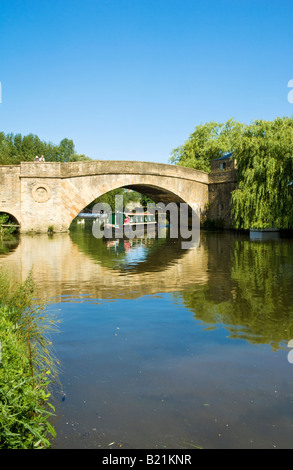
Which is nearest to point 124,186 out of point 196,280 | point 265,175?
point 265,175

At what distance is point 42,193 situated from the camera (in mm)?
22672

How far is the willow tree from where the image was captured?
2047 centimetres

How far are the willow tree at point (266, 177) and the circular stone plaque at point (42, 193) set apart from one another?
10517 mm

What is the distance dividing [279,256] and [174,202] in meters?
18.4

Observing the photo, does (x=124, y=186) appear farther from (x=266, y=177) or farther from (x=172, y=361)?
(x=172, y=361)

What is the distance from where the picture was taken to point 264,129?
73.7ft

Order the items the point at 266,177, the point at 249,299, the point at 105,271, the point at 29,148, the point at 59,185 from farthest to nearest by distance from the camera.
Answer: the point at 29,148
the point at 59,185
the point at 266,177
the point at 105,271
the point at 249,299

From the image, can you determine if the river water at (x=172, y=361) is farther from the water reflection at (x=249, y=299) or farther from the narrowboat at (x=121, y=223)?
the narrowboat at (x=121, y=223)

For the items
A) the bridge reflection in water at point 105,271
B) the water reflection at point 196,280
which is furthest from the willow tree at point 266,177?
the bridge reflection in water at point 105,271

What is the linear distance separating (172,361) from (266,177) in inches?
724

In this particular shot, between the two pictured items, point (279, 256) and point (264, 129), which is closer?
point (279, 256)

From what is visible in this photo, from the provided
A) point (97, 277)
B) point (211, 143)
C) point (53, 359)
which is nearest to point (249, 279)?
point (97, 277)
